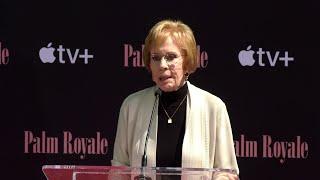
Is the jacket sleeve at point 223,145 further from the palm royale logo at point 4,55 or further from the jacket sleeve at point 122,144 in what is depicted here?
the palm royale logo at point 4,55

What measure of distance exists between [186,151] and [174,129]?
12 cm

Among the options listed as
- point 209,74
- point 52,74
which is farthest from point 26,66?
point 209,74

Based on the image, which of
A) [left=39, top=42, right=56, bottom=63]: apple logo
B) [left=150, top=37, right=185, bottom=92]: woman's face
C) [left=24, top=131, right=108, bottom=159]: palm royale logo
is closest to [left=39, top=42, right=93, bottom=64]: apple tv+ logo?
[left=39, top=42, right=56, bottom=63]: apple logo

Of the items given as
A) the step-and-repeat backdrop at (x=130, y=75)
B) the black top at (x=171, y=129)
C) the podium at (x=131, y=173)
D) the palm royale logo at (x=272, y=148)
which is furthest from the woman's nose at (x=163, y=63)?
the palm royale logo at (x=272, y=148)

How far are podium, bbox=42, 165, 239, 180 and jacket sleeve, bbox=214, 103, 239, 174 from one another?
18.4 inches

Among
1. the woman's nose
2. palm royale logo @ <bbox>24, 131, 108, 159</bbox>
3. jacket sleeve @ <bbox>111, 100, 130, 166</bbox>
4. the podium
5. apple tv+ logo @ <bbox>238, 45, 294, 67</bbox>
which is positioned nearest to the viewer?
the podium

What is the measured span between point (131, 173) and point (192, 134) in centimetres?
48

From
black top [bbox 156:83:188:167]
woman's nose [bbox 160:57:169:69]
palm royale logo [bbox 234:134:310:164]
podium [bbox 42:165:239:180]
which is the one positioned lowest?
palm royale logo [bbox 234:134:310:164]

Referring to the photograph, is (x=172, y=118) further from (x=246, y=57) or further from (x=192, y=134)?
(x=246, y=57)

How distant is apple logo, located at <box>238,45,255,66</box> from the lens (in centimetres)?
373

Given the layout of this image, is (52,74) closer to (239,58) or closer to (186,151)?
(239,58)

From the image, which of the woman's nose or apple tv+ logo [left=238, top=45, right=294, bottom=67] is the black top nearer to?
the woman's nose

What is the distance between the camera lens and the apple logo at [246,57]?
147 inches

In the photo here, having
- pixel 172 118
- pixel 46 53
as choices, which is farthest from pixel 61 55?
pixel 172 118
